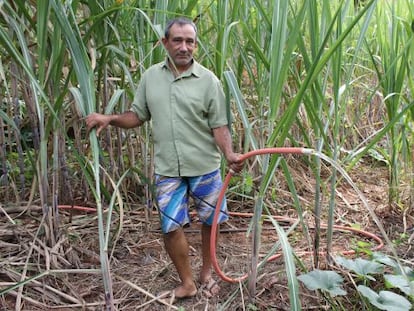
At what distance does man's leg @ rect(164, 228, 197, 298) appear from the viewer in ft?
4.91

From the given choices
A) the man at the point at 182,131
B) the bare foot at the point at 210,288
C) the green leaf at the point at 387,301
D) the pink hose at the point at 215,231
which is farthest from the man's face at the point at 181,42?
the green leaf at the point at 387,301

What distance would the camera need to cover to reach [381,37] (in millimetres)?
1860

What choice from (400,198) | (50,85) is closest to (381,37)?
(400,198)

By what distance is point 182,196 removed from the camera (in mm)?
1518

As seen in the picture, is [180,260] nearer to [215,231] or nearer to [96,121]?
[215,231]

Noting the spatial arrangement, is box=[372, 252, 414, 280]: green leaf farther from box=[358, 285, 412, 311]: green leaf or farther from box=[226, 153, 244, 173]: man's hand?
box=[226, 153, 244, 173]: man's hand

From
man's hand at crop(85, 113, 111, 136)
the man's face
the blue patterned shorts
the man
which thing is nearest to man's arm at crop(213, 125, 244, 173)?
the man

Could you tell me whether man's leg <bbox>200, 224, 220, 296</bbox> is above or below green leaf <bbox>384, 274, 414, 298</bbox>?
below

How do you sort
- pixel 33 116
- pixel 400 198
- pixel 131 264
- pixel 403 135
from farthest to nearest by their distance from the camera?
pixel 400 198, pixel 403 135, pixel 131 264, pixel 33 116

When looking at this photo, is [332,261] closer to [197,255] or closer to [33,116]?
[197,255]

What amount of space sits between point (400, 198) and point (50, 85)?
5.21 ft

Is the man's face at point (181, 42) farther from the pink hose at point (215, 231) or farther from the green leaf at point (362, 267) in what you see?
the green leaf at point (362, 267)

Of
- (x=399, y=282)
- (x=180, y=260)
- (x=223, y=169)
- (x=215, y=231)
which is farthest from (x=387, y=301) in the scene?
(x=223, y=169)

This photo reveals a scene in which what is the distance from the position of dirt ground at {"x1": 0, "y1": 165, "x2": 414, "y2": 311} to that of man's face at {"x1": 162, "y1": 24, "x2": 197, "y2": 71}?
0.54 m
